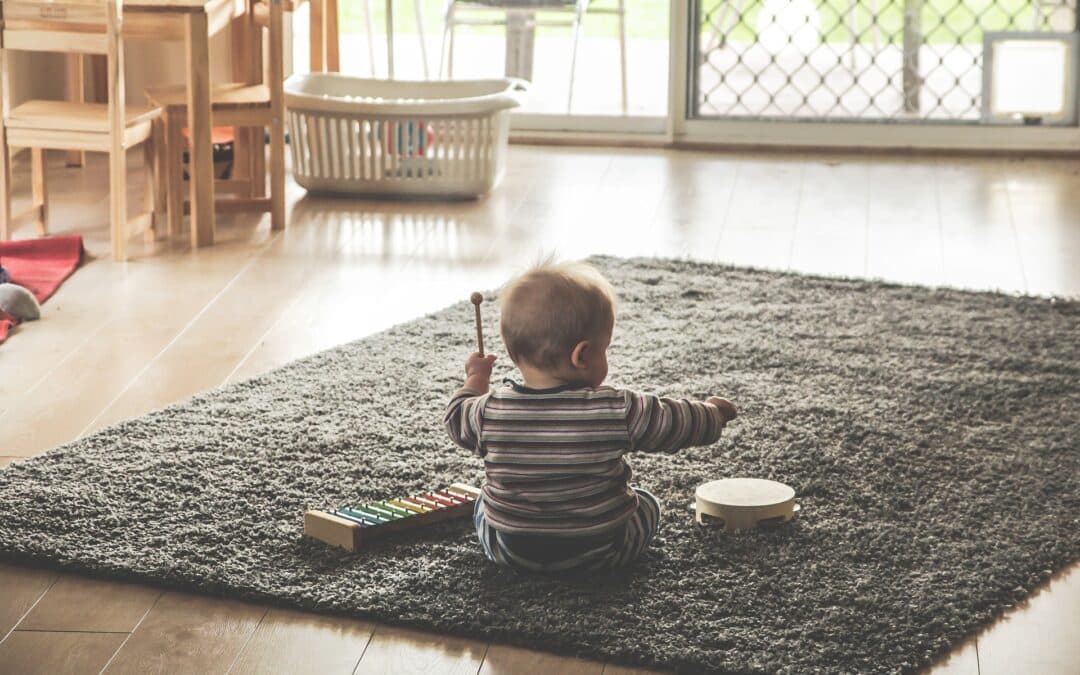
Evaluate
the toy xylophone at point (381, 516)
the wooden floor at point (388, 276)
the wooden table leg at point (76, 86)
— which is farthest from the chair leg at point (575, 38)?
the toy xylophone at point (381, 516)

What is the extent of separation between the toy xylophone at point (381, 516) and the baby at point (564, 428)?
16 cm

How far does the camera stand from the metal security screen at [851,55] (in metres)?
4.87

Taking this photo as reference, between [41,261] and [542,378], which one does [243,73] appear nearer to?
[41,261]

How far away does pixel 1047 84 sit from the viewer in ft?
16.0

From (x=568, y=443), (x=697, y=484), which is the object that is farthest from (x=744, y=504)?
(x=568, y=443)

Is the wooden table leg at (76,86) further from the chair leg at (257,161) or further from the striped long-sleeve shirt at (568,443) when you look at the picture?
the striped long-sleeve shirt at (568,443)

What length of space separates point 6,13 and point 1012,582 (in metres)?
2.76

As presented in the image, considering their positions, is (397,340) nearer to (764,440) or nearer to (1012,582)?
(764,440)

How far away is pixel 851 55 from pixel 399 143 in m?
1.72

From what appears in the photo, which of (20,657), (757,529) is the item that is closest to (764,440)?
(757,529)

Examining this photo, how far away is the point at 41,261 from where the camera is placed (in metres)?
3.48

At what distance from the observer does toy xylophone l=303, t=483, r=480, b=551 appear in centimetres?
191

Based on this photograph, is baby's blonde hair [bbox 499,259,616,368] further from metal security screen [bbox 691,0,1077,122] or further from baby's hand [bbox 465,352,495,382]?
metal security screen [bbox 691,0,1077,122]

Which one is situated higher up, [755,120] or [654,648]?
[755,120]
